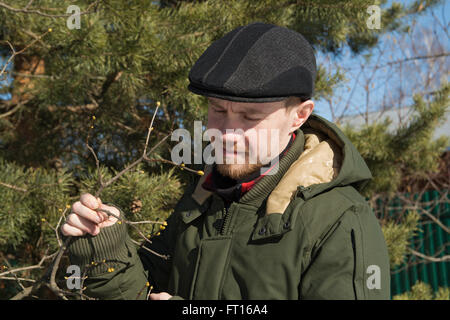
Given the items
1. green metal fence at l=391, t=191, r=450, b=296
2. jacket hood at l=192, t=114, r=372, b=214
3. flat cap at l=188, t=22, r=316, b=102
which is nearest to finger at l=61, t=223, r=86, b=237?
jacket hood at l=192, t=114, r=372, b=214

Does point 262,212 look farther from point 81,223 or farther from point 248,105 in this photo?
point 81,223

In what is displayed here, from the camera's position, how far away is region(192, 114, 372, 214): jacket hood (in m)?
1.00

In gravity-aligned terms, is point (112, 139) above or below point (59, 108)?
below

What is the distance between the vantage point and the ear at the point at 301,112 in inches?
44.1

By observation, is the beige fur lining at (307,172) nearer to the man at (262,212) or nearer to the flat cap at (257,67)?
the man at (262,212)

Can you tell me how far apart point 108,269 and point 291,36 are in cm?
77

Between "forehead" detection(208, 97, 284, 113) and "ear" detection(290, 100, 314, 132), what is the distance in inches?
3.2

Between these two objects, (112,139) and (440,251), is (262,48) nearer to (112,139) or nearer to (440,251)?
(112,139)

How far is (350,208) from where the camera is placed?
981mm

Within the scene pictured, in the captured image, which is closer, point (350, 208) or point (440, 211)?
point (350, 208)

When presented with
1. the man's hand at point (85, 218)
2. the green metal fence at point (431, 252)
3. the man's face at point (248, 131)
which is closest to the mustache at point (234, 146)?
the man's face at point (248, 131)
